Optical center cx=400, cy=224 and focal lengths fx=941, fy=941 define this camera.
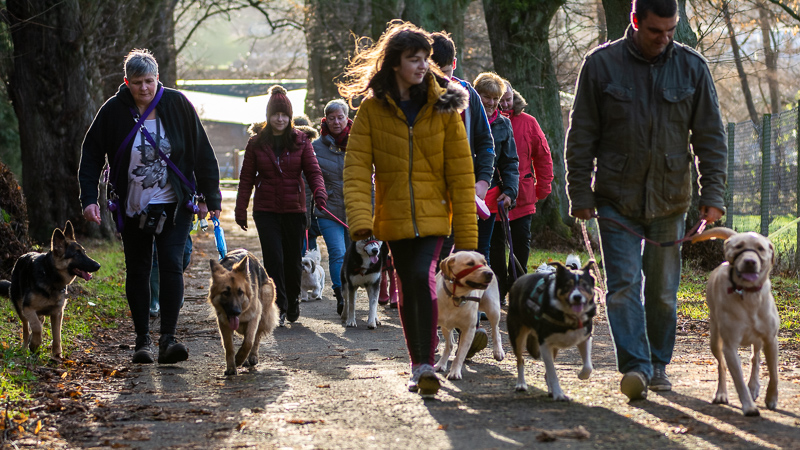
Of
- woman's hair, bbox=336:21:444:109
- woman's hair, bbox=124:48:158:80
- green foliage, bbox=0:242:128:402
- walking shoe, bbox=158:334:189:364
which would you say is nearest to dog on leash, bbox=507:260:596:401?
woman's hair, bbox=336:21:444:109

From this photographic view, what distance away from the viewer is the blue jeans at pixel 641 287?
5641mm

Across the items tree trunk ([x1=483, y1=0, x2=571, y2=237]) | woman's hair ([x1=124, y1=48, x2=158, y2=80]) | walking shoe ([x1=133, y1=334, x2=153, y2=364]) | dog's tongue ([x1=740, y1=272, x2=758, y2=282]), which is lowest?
walking shoe ([x1=133, y1=334, x2=153, y2=364])

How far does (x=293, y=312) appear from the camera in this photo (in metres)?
9.69

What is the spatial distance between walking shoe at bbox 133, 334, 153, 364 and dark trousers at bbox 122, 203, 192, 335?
4.3 inches

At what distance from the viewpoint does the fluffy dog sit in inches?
458

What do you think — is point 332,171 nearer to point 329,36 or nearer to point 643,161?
point 643,161

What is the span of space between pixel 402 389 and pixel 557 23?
23.3m

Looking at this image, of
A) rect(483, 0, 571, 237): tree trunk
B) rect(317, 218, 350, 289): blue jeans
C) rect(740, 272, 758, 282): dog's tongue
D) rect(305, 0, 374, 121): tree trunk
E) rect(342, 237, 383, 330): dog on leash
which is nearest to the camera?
rect(740, 272, 758, 282): dog's tongue

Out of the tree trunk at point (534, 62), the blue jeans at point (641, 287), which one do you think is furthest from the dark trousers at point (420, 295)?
the tree trunk at point (534, 62)

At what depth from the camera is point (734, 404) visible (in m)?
5.26

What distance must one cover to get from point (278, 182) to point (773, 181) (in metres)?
7.17

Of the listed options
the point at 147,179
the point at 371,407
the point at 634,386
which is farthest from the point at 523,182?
the point at 371,407

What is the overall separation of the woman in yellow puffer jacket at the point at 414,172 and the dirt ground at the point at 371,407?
554 millimetres

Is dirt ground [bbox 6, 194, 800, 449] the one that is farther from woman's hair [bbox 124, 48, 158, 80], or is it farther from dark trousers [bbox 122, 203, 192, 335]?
woman's hair [bbox 124, 48, 158, 80]
